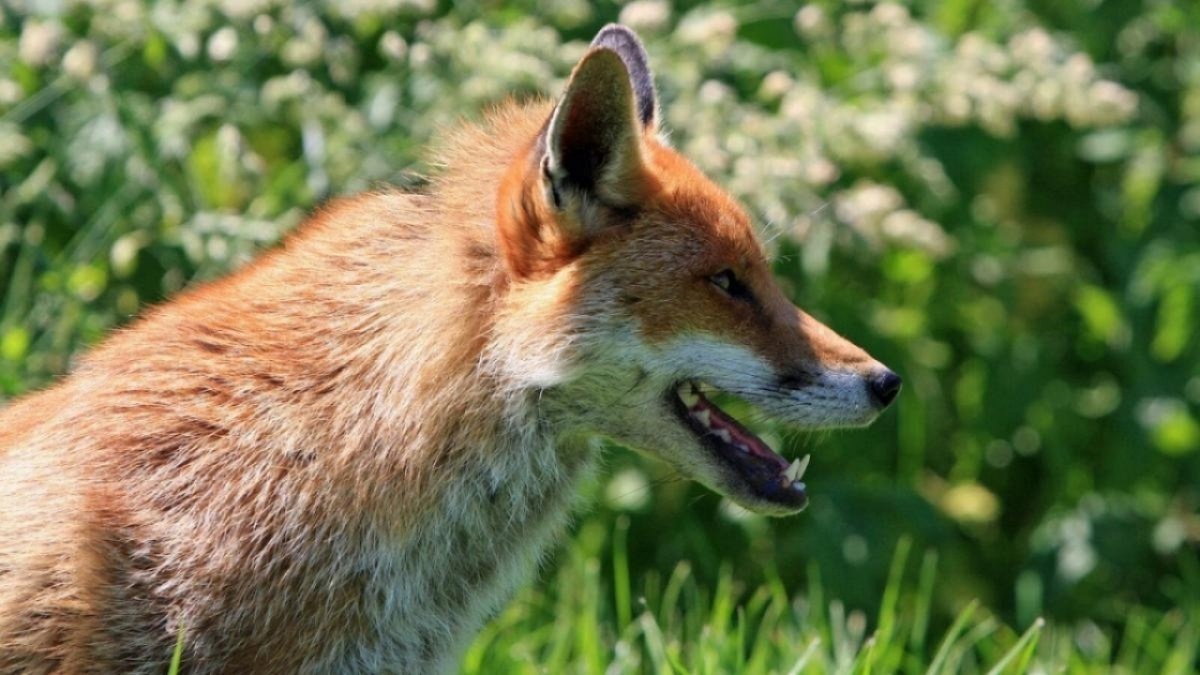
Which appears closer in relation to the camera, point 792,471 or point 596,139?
point 596,139

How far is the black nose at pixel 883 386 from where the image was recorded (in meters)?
4.20

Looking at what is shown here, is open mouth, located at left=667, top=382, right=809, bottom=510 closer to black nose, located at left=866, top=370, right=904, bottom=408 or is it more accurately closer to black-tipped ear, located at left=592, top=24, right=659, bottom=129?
black nose, located at left=866, top=370, right=904, bottom=408

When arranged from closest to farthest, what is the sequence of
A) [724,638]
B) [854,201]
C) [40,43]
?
[724,638] < [40,43] < [854,201]

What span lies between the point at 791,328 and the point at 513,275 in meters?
0.75

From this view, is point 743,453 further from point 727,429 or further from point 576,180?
point 576,180

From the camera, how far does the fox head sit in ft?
13.1

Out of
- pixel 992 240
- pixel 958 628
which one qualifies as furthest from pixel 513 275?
pixel 992 240

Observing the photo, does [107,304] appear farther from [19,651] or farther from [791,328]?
[791,328]

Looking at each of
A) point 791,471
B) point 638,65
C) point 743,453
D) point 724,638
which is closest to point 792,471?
point 791,471

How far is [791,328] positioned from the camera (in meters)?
4.23

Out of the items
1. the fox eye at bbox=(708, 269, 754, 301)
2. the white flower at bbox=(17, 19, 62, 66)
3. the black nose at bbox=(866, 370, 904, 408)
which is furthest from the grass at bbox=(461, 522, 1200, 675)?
the white flower at bbox=(17, 19, 62, 66)

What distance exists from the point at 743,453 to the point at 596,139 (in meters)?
0.90

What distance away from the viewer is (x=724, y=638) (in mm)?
4961

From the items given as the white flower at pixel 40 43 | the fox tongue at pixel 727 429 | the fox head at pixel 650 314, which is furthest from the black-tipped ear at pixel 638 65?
the white flower at pixel 40 43
